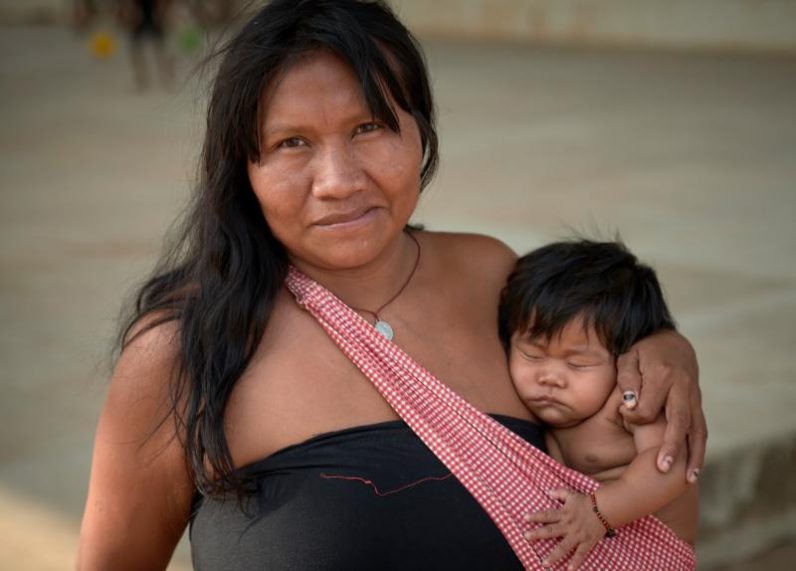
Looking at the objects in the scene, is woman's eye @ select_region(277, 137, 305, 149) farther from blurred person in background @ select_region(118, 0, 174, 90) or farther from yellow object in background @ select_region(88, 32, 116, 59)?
yellow object in background @ select_region(88, 32, 116, 59)

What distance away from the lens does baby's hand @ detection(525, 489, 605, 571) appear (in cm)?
201

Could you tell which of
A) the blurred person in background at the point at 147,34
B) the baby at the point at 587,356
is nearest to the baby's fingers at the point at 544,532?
the baby at the point at 587,356

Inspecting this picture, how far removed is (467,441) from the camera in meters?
2.04

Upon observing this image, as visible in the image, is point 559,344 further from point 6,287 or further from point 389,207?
point 6,287

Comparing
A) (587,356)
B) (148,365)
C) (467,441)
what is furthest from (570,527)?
(148,365)

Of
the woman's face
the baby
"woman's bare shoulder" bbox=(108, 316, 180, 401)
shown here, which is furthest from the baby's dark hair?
"woman's bare shoulder" bbox=(108, 316, 180, 401)

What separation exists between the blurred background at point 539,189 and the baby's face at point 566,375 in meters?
0.76

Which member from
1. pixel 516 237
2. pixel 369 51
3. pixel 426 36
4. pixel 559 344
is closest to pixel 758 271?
pixel 516 237

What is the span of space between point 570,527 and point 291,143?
75 cm

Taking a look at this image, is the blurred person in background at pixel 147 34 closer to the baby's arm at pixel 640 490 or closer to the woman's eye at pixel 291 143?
the woman's eye at pixel 291 143

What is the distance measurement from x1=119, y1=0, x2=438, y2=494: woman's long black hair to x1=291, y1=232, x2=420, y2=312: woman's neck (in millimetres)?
81

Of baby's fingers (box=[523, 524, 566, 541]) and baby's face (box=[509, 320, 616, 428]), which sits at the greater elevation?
baby's face (box=[509, 320, 616, 428])

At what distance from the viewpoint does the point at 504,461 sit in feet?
A: 6.71

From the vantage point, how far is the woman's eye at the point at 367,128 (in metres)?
2.04
